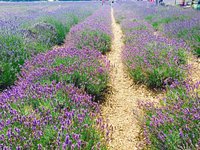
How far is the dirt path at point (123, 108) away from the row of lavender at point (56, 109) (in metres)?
0.26

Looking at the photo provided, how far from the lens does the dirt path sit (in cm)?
313

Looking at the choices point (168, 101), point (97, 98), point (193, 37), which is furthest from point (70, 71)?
point (193, 37)

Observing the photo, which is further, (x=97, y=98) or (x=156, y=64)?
(x=156, y=64)

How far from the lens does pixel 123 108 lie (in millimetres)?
4070

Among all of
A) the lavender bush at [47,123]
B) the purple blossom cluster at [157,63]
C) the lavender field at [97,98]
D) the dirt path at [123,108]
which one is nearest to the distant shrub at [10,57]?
the lavender field at [97,98]

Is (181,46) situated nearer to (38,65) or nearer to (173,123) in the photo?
(38,65)

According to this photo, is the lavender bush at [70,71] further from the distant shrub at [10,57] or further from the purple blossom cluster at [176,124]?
the purple blossom cluster at [176,124]

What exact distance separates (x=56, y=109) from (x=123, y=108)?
1.57 m

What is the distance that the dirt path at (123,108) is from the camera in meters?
3.13

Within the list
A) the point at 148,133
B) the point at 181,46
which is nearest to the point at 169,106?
the point at 148,133

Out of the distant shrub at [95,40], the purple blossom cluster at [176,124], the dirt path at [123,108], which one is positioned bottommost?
the dirt path at [123,108]

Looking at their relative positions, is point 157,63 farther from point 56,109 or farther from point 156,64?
point 56,109

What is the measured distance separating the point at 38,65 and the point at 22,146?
2473 millimetres

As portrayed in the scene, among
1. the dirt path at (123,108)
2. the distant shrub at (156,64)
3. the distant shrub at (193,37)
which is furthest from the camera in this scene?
the distant shrub at (193,37)
